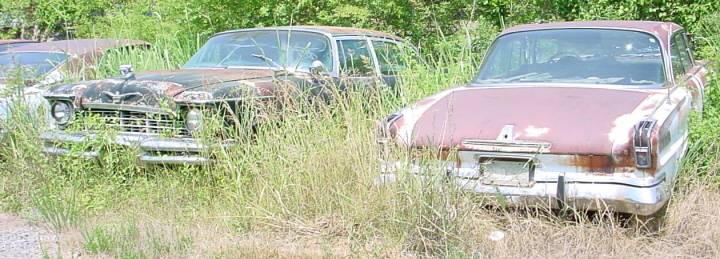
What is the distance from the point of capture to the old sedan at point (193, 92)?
6.05m

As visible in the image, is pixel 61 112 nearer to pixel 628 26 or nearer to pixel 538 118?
pixel 538 118

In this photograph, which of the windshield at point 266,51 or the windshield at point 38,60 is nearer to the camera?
the windshield at point 266,51

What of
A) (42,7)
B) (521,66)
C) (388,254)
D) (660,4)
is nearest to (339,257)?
(388,254)

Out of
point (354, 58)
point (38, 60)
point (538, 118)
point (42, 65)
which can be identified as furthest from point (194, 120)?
point (38, 60)

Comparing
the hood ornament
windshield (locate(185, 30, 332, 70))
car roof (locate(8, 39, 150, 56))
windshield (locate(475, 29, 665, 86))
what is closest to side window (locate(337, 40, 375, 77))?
windshield (locate(185, 30, 332, 70))

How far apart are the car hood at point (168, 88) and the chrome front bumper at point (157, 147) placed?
0.30 meters

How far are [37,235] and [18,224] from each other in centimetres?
48

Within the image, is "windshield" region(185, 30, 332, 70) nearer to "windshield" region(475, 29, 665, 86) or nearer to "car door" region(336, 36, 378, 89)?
"car door" region(336, 36, 378, 89)

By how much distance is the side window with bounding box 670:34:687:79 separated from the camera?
6309 millimetres

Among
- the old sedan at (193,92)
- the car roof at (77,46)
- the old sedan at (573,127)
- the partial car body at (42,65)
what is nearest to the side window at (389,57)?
the old sedan at (193,92)

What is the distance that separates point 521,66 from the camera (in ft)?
21.3

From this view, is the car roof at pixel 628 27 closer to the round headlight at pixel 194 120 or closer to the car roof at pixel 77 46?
the round headlight at pixel 194 120

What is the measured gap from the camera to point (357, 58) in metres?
→ 7.95

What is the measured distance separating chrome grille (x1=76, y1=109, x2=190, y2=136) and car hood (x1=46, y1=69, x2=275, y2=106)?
0.11 meters
